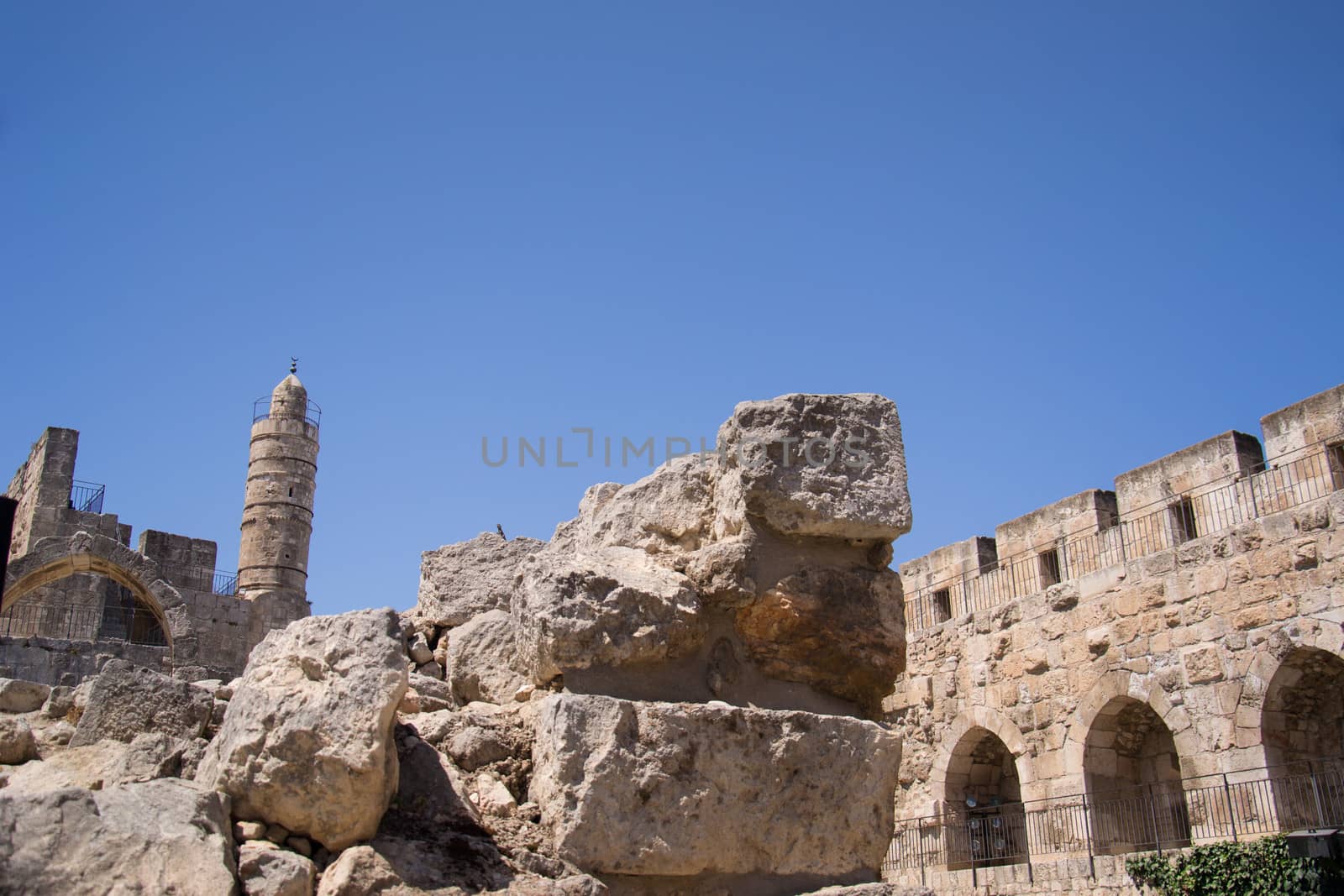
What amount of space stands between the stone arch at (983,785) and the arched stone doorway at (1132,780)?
896 mm

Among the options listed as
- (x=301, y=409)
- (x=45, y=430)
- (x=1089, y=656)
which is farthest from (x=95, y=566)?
(x=1089, y=656)

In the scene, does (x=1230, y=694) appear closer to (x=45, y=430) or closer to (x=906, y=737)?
(x=906, y=737)

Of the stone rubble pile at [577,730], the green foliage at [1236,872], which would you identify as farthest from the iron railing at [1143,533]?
the stone rubble pile at [577,730]

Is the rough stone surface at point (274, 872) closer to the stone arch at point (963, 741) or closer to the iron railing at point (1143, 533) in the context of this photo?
the iron railing at point (1143, 533)

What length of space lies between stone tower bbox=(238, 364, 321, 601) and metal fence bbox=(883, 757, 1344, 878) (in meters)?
18.8

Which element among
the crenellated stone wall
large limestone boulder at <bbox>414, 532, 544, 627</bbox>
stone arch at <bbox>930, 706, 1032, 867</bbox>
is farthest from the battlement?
the crenellated stone wall

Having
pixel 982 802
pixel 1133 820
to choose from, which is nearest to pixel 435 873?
pixel 1133 820

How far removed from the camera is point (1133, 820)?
1254 cm

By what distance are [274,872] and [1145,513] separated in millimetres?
11750

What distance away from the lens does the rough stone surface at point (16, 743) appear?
2.96 metres

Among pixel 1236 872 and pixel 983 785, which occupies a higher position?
pixel 983 785

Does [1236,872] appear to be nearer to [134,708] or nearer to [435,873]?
[435,873]

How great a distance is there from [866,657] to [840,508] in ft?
1.53

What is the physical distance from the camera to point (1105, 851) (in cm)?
1216
